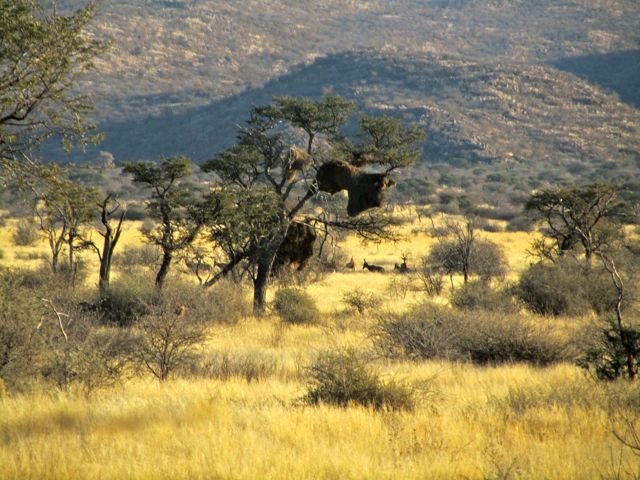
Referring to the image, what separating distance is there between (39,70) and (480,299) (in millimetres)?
11581

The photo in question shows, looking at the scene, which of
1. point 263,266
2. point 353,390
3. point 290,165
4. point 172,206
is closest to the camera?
point 353,390

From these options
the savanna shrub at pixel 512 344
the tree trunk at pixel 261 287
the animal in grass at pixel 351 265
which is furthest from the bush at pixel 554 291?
the animal in grass at pixel 351 265

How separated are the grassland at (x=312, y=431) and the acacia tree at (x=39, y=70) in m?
3.13

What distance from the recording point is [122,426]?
6516 millimetres

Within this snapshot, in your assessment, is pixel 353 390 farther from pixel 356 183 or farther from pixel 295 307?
pixel 295 307

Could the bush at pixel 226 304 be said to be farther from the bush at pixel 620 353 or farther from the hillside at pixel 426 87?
the hillside at pixel 426 87

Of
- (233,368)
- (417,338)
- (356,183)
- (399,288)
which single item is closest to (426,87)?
(399,288)

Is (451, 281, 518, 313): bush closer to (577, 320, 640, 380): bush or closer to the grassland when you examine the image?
the grassland

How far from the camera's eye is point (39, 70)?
845cm

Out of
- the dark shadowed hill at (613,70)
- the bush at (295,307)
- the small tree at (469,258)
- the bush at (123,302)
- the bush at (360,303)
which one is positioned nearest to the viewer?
the bush at (123,302)

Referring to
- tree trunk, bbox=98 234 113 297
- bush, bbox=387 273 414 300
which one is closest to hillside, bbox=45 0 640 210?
bush, bbox=387 273 414 300

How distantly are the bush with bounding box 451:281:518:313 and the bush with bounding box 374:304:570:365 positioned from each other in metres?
3.96

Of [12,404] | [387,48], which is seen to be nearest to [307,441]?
[12,404]

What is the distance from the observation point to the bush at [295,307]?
1730 centimetres
